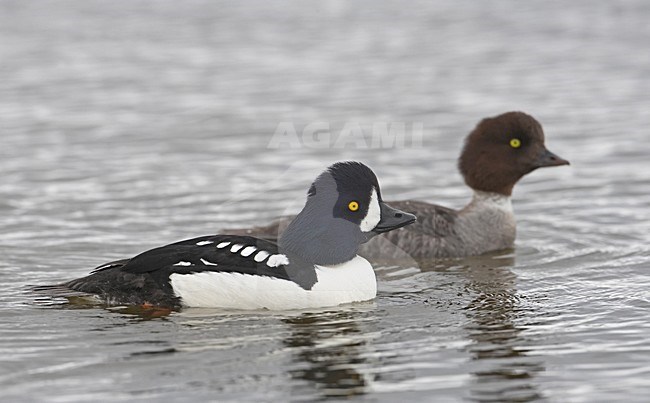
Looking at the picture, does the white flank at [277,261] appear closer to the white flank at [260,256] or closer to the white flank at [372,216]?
the white flank at [260,256]

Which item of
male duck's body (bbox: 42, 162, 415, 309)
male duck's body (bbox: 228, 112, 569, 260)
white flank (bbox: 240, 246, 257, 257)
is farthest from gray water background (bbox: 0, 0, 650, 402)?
white flank (bbox: 240, 246, 257, 257)

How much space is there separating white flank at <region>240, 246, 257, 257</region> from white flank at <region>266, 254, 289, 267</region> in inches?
5.2

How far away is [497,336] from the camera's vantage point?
789 cm

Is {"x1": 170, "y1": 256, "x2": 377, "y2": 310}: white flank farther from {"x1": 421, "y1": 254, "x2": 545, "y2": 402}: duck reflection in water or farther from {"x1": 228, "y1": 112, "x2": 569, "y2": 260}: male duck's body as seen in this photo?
{"x1": 228, "y1": 112, "x2": 569, "y2": 260}: male duck's body

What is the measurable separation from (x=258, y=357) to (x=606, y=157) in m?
7.43

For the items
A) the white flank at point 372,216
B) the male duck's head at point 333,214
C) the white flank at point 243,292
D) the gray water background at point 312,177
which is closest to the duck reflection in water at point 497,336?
the gray water background at point 312,177

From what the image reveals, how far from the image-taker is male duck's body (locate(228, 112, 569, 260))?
428 inches

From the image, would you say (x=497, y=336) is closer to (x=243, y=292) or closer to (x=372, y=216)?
(x=372, y=216)

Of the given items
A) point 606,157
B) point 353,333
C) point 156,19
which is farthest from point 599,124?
point 156,19

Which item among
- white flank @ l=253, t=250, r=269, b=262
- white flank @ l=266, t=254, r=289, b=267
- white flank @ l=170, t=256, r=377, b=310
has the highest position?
white flank @ l=253, t=250, r=269, b=262

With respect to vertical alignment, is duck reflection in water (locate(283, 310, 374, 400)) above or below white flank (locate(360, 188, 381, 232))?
below

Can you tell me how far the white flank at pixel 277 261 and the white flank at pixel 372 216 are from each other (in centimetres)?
66

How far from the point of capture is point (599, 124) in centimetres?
1532

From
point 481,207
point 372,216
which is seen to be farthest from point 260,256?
point 481,207
